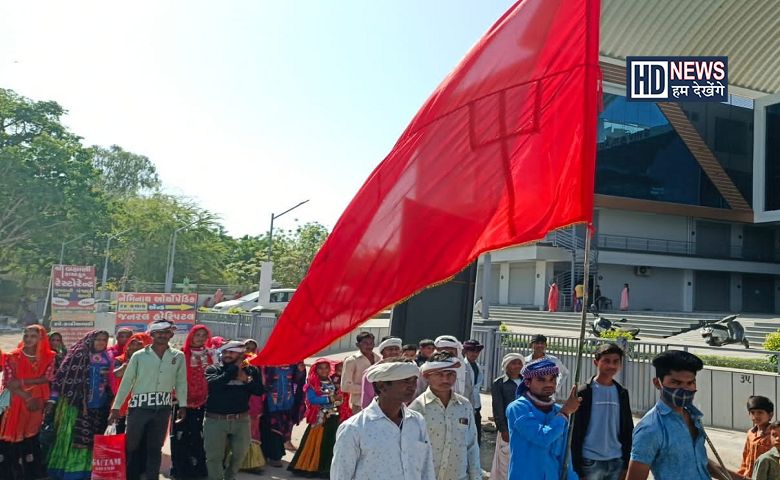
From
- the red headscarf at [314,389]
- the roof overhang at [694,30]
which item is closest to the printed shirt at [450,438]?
the red headscarf at [314,389]

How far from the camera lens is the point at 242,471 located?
7039 millimetres

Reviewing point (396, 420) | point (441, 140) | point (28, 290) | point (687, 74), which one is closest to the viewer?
point (396, 420)

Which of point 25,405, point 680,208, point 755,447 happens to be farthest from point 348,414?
point 680,208

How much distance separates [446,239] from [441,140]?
2.07ft

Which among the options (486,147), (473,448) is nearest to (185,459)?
(473,448)

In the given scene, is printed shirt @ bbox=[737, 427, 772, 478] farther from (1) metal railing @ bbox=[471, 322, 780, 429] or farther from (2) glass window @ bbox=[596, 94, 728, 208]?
(2) glass window @ bbox=[596, 94, 728, 208]

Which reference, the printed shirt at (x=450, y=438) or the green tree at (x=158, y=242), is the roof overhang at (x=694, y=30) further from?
the green tree at (x=158, y=242)

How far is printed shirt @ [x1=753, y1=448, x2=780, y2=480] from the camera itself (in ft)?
13.7

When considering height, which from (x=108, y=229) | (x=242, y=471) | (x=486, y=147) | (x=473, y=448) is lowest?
(x=242, y=471)

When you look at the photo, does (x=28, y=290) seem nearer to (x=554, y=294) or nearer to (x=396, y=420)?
(x=554, y=294)

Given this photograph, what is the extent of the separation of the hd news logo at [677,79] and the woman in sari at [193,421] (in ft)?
92.0

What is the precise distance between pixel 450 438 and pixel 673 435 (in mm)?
1283

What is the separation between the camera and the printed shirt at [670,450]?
2.99m

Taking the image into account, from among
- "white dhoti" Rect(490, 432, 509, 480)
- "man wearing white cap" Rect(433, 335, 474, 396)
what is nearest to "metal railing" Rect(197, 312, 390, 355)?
"man wearing white cap" Rect(433, 335, 474, 396)
